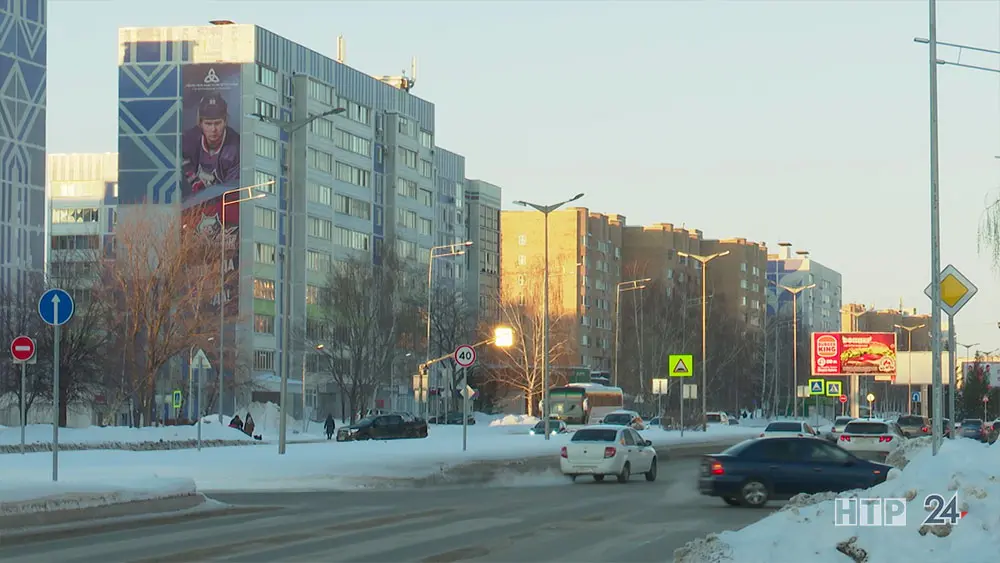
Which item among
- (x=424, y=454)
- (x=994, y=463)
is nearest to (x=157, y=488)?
(x=994, y=463)

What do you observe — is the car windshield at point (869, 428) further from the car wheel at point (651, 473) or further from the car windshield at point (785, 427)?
the car wheel at point (651, 473)

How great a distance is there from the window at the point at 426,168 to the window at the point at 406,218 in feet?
16.3

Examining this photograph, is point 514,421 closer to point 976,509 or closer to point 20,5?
point 20,5

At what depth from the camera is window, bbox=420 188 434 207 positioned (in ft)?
474

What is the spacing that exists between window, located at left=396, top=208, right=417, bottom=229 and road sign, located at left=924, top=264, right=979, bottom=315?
114 meters

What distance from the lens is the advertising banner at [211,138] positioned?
11850 centimetres

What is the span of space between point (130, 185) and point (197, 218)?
143 ft

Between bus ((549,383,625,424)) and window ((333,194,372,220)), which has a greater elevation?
window ((333,194,372,220))

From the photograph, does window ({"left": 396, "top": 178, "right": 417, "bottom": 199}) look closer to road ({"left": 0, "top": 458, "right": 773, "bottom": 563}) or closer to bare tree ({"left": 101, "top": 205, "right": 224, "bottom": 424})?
bare tree ({"left": 101, "top": 205, "right": 224, "bottom": 424})

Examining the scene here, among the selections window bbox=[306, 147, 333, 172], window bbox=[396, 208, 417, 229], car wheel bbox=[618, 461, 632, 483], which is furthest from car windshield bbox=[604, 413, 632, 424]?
window bbox=[396, 208, 417, 229]

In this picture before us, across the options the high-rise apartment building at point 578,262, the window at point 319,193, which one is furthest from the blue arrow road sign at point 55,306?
the high-rise apartment building at point 578,262

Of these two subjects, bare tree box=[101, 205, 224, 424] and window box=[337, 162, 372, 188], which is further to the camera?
window box=[337, 162, 372, 188]

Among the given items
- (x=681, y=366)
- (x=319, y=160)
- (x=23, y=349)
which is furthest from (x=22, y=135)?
(x=23, y=349)

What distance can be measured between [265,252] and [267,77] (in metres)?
14.3
